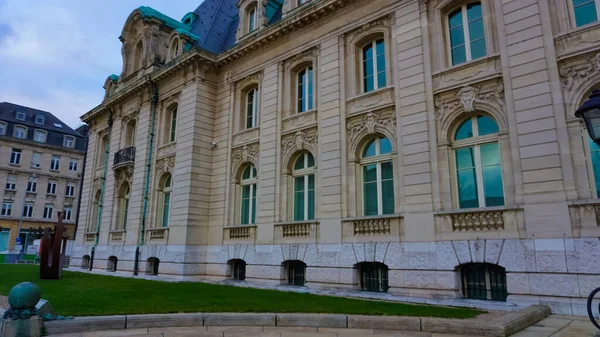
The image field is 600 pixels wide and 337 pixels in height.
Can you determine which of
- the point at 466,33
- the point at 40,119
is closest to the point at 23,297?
the point at 466,33

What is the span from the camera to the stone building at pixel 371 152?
1098 centimetres

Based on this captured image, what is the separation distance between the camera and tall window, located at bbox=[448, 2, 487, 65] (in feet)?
43.7

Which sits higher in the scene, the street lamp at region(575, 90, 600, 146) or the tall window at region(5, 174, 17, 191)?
the tall window at region(5, 174, 17, 191)

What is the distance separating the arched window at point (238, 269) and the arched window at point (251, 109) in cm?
636

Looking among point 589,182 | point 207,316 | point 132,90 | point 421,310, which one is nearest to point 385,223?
point 421,310

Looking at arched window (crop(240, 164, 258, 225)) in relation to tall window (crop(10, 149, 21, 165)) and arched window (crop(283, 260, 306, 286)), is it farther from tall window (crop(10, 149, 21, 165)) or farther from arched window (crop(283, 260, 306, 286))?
tall window (crop(10, 149, 21, 165))

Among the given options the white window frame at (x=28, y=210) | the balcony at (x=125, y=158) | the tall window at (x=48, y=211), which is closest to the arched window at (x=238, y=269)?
the balcony at (x=125, y=158)

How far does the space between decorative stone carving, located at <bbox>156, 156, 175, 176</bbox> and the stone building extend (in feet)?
0.41

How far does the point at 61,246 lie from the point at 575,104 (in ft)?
65.4

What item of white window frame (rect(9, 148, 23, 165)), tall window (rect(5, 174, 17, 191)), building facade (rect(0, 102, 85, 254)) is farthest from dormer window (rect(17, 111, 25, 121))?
tall window (rect(5, 174, 17, 191))

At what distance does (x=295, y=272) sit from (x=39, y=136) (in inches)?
2054

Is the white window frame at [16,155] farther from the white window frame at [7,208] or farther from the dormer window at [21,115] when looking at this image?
the dormer window at [21,115]

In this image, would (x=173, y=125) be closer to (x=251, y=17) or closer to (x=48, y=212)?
(x=251, y=17)

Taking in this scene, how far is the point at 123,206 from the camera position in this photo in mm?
25891
